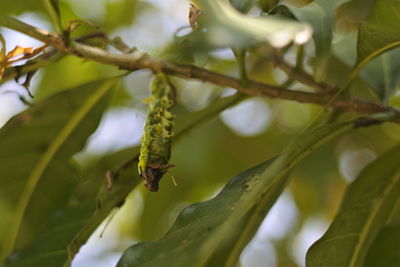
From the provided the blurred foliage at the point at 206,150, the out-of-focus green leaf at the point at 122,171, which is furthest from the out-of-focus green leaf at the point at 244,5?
the out-of-focus green leaf at the point at 122,171

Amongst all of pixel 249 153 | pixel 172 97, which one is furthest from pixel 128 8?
pixel 172 97

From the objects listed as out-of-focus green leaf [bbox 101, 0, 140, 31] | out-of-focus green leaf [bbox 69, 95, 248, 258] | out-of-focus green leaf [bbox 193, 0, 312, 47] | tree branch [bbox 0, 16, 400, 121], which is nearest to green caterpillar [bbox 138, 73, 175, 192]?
tree branch [bbox 0, 16, 400, 121]

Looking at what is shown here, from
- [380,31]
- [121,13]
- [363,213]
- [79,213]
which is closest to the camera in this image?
[380,31]

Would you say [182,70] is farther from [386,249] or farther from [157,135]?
[386,249]

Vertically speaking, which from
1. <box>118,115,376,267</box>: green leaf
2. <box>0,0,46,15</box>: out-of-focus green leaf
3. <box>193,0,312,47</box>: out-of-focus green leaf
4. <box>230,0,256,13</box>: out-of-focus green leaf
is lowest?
<box>118,115,376,267</box>: green leaf

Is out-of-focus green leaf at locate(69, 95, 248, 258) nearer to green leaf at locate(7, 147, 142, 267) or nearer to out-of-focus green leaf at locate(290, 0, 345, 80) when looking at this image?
green leaf at locate(7, 147, 142, 267)

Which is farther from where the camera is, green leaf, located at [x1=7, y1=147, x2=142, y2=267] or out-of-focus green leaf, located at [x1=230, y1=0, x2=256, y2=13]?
green leaf, located at [x1=7, y1=147, x2=142, y2=267]

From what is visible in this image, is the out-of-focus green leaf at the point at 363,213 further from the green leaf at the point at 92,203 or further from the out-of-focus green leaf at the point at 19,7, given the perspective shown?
the out-of-focus green leaf at the point at 19,7

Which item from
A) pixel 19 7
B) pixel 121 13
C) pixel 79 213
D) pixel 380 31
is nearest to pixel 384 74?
pixel 380 31
